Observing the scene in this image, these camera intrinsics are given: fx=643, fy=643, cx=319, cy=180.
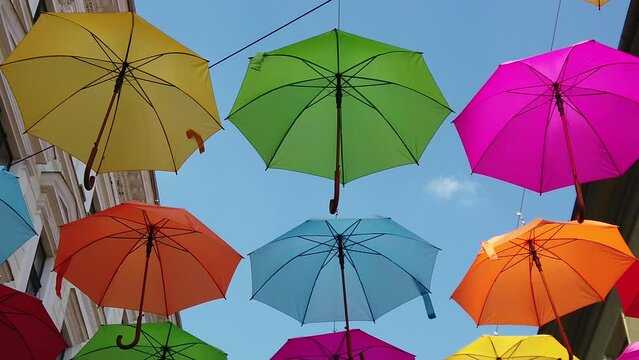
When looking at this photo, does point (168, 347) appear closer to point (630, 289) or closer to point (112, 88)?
point (112, 88)

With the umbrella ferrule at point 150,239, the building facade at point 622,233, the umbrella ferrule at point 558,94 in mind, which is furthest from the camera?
the building facade at point 622,233

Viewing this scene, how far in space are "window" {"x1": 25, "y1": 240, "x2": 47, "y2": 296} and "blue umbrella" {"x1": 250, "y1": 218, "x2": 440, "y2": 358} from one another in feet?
18.1

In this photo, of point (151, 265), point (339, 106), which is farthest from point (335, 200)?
point (151, 265)

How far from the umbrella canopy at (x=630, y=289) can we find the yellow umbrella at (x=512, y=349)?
1.04m

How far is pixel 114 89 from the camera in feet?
22.3

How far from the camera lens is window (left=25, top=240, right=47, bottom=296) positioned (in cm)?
1186

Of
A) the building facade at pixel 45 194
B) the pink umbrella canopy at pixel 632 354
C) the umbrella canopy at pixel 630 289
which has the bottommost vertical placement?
the pink umbrella canopy at pixel 632 354

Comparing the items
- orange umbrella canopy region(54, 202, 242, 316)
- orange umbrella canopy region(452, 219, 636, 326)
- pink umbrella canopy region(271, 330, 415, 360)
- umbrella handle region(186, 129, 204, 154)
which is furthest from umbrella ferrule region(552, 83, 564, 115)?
orange umbrella canopy region(54, 202, 242, 316)

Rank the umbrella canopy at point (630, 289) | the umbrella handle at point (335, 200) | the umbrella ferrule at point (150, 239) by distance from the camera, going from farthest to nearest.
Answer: the umbrella canopy at point (630, 289) < the umbrella ferrule at point (150, 239) < the umbrella handle at point (335, 200)

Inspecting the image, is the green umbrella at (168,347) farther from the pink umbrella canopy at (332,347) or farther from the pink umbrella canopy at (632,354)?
the pink umbrella canopy at (632,354)

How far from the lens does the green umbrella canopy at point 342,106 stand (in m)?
7.09

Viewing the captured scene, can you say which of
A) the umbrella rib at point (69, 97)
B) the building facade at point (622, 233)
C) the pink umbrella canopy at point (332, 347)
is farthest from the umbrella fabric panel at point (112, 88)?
the building facade at point (622, 233)

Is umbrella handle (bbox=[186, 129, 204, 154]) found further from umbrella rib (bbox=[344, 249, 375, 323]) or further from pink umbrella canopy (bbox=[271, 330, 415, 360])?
pink umbrella canopy (bbox=[271, 330, 415, 360])

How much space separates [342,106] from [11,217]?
3816 mm
